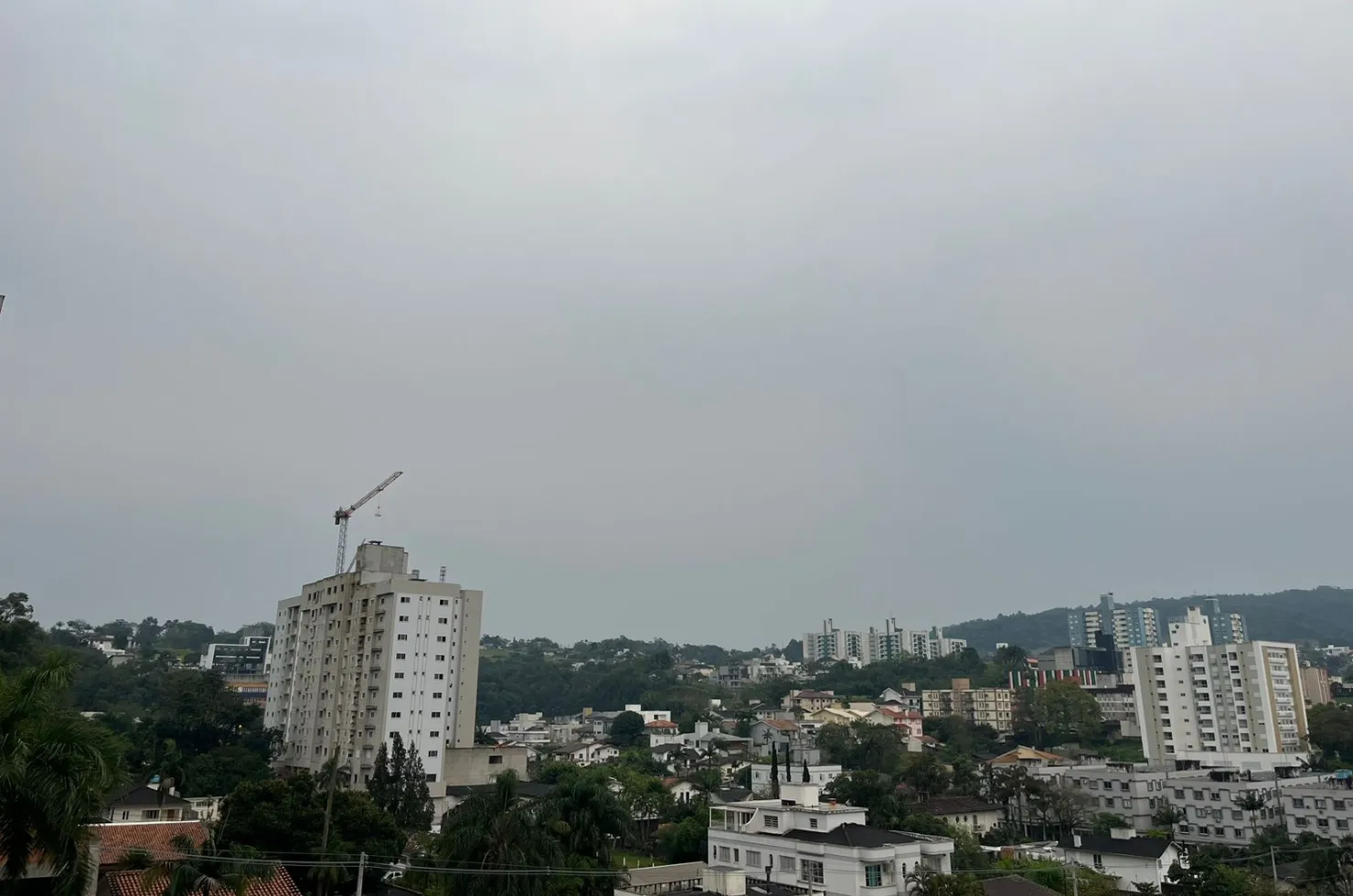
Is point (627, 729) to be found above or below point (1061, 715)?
below

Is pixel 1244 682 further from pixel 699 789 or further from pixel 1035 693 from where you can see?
pixel 699 789

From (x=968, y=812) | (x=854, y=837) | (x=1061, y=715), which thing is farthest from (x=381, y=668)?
(x=1061, y=715)

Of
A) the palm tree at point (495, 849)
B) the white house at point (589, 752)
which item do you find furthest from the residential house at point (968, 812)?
the palm tree at point (495, 849)

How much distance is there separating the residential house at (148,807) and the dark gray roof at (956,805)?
45.6 metres

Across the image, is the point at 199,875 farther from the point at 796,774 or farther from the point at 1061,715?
the point at 1061,715

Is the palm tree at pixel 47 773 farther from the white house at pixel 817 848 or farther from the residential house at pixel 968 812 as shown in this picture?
the residential house at pixel 968 812

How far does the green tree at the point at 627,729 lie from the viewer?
11250 centimetres

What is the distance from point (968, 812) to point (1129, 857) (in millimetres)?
17937

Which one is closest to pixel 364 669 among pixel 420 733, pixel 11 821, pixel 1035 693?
pixel 420 733

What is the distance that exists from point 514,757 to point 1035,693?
66574 mm

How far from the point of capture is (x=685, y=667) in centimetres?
19838

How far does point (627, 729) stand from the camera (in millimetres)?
114000

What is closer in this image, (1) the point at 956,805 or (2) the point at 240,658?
(1) the point at 956,805

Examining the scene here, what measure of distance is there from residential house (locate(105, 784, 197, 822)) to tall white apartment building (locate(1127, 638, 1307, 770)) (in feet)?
276
